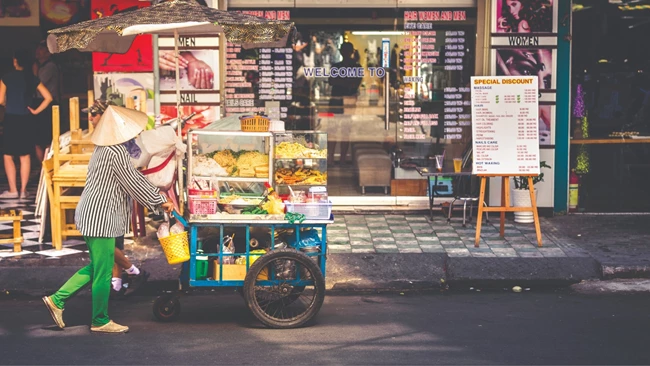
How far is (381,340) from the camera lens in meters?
7.02

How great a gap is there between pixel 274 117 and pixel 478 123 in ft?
9.27

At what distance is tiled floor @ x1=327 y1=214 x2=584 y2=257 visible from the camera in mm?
9828

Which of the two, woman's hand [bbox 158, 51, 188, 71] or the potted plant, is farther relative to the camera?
woman's hand [bbox 158, 51, 188, 71]

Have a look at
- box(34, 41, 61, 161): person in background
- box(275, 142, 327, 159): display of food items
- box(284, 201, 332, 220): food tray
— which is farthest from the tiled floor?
box(34, 41, 61, 161): person in background

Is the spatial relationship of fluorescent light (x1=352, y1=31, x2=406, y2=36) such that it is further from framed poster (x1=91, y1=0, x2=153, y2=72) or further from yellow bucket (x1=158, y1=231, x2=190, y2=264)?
yellow bucket (x1=158, y1=231, x2=190, y2=264)

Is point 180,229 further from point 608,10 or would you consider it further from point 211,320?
point 608,10

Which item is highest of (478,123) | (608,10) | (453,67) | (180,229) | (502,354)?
(608,10)

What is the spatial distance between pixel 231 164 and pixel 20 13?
6.63 metres

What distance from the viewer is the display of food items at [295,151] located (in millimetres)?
8078

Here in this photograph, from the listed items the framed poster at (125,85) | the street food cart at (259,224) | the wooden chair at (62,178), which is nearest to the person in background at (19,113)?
the framed poster at (125,85)

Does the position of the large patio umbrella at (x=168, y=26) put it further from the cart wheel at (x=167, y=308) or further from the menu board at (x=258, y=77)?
the menu board at (x=258, y=77)

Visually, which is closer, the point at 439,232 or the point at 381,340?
the point at 381,340

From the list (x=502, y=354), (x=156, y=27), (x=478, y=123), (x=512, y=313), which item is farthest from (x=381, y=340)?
(x=478, y=123)

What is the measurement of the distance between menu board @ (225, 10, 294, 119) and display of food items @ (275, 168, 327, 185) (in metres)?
3.65
